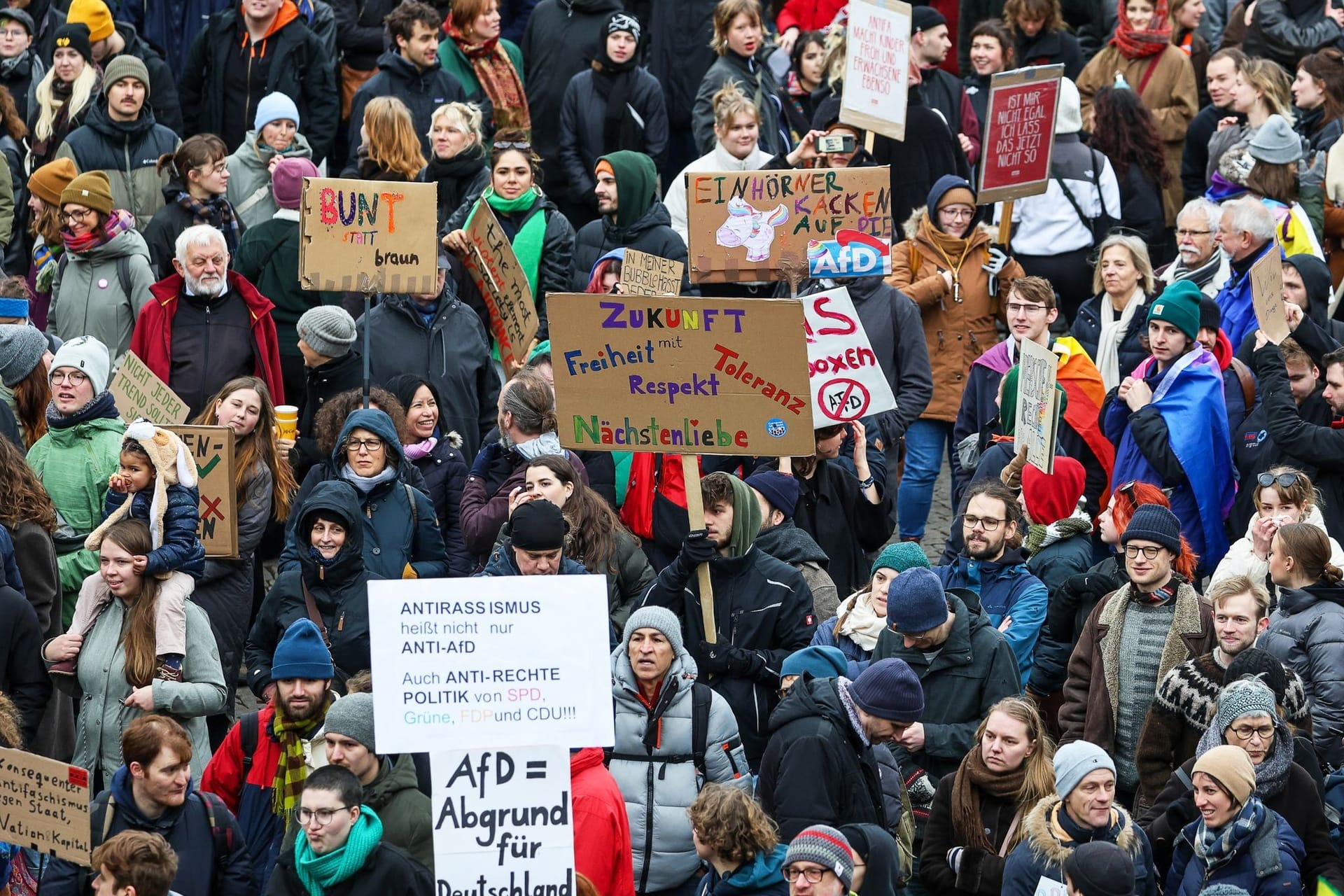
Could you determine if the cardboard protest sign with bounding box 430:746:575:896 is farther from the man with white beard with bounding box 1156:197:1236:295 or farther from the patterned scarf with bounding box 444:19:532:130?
the patterned scarf with bounding box 444:19:532:130

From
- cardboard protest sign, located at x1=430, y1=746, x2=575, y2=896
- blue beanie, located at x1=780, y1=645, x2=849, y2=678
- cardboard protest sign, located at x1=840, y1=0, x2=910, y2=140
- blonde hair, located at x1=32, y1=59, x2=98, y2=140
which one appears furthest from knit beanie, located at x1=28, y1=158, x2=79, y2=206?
cardboard protest sign, located at x1=430, y1=746, x2=575, y2=896

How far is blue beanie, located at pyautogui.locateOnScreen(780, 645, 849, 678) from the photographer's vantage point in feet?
27.3

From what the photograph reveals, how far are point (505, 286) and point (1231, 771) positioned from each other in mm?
5218

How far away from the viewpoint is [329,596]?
367 inches

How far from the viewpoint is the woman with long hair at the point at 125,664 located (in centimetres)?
892

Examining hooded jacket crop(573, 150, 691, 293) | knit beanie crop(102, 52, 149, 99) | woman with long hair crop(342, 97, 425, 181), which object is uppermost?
knit beanie crop(102, 52, 149, 99)

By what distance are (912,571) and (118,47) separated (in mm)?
8453

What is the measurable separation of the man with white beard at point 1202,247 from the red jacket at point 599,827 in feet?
17.6

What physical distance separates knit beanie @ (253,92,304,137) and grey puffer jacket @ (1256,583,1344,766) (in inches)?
274

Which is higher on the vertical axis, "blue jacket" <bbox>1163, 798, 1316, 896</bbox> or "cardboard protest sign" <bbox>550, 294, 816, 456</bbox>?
"cardboard protest sign" <bbox>550, 294, 816, 456</bbox>

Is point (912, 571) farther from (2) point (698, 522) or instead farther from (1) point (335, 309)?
(1) point (335, 309)

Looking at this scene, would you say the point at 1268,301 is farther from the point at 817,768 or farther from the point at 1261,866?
the point at 817,768

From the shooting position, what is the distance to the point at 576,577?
7465mm

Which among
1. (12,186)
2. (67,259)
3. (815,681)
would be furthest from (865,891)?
(12,186)
